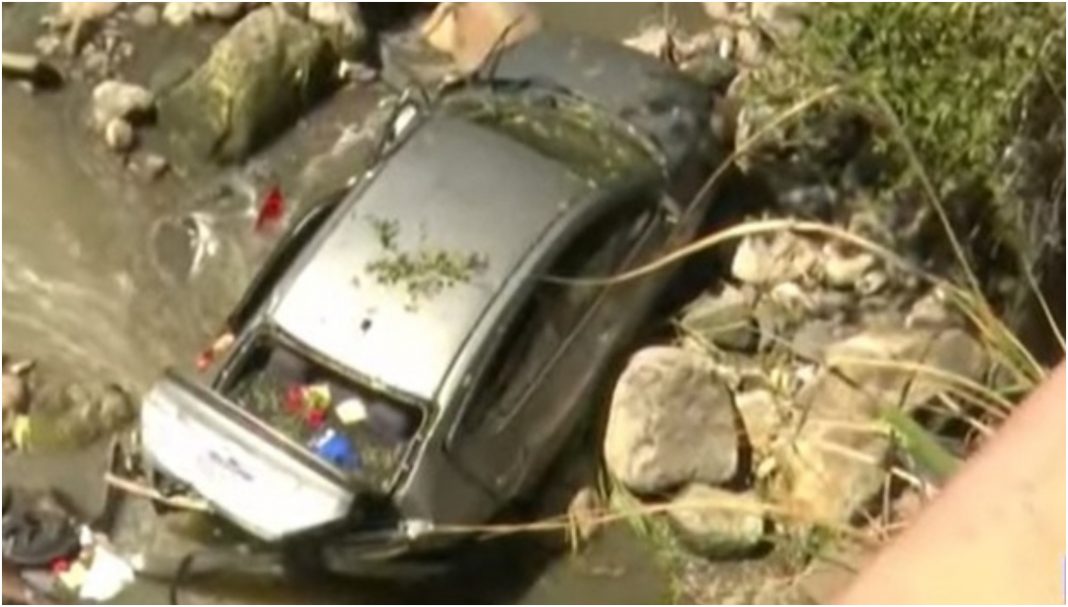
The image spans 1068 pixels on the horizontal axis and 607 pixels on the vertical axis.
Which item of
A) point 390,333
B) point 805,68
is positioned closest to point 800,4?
point 805,68

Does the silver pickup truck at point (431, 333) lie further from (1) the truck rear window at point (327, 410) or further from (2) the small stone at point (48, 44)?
(2) the small stone at point (48, 44)

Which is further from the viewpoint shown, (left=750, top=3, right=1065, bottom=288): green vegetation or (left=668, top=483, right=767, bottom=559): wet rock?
(left=668, top=483, right=767, bottom=559): wet rock

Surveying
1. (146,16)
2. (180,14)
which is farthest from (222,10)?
(146,16)

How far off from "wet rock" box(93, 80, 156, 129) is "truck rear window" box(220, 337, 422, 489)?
1.89 metres

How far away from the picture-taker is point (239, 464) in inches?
314

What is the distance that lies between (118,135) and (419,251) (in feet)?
6.40

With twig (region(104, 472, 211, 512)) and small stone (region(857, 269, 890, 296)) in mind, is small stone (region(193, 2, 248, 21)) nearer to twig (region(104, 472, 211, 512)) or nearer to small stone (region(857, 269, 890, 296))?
twig (region(104, 472, 211, 512))

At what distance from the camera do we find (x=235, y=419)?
8000 mm

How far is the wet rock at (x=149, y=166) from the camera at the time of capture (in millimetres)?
9641

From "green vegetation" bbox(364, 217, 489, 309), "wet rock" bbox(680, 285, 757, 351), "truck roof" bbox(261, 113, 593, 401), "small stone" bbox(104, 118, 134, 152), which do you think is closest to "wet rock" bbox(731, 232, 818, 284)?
"wet rock" bbox(680, 285, 757, 351)

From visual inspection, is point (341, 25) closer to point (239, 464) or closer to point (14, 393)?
point (14, 393)

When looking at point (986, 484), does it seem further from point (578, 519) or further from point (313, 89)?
point (313, 89)

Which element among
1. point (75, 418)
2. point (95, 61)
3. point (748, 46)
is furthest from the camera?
point (95, 61)

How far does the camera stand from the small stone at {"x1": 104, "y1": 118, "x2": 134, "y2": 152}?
9648 mm
